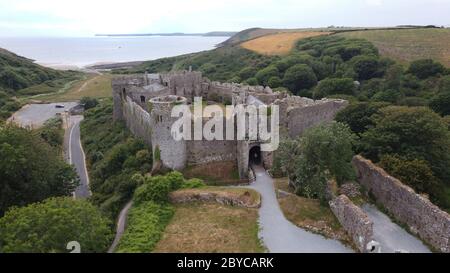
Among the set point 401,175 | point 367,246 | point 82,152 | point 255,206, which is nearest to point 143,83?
point 82,152

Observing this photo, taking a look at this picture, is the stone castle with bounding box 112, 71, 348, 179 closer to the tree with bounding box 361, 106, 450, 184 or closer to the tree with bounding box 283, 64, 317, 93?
the tree with bounding box 361, 106, 450, 184

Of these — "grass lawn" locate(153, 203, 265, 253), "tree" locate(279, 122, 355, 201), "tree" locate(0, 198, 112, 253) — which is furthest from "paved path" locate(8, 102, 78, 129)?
"tree" locate(279, 122, 355, 201)

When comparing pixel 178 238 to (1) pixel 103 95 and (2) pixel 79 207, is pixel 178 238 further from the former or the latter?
(1) pixel 103 95

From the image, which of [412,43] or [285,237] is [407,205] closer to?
[285,237]

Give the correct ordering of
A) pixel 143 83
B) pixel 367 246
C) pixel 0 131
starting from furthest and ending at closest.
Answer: pixel 143 83 < pixel 0 131 < pixel 367 246

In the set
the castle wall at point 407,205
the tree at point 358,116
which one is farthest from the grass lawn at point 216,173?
the tree at point 358,116

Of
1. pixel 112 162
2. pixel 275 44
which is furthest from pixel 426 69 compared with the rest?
pixel 275 44
